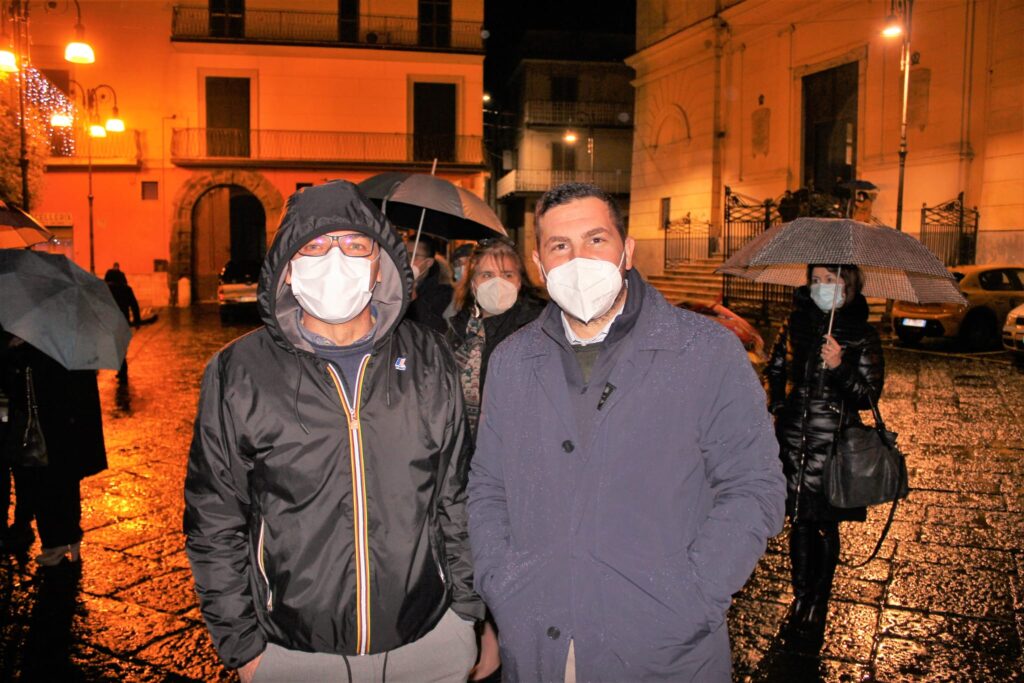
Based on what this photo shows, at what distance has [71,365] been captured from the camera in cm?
422

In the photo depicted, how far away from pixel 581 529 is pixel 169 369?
12004 mm

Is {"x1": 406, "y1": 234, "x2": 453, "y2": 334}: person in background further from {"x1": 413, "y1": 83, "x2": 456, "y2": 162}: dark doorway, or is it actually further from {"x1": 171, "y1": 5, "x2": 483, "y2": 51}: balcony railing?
{"x1": 171, "y1": 5, "x2": 483, "y2": 51}: balcony railing

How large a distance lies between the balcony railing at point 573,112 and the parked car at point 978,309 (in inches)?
1221

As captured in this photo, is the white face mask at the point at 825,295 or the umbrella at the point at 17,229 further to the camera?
the umbrella at the point at 17,229

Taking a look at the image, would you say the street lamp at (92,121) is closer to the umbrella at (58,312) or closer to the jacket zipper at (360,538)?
the umbrella at (58,312)

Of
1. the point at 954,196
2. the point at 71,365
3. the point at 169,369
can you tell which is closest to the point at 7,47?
the point at 169,369

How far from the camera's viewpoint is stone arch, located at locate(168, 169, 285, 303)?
2767 cm

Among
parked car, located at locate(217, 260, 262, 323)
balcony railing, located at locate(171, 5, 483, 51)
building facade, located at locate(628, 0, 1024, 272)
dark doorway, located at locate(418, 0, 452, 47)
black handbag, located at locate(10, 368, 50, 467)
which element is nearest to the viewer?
black handbag, located at locate(10, 368, 50, 467)

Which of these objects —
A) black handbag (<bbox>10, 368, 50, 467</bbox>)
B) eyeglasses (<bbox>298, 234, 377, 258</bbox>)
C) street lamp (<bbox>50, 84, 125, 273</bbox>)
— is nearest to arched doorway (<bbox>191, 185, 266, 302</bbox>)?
street lamp (<bbox>50, 84, 125, 273</bbox>)

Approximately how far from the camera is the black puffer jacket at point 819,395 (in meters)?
3.76

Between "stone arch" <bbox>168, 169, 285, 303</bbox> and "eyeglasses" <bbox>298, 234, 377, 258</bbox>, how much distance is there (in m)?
26.4

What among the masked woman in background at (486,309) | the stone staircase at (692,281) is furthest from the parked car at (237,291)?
the masked woman in background at (486,309)

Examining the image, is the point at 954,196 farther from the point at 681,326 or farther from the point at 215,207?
the point at 215,207

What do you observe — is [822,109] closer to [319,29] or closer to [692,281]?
[692,281]
